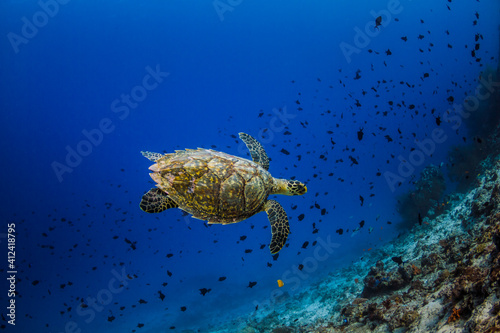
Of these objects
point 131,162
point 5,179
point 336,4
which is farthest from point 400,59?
point 5,179

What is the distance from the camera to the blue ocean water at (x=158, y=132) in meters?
28.5

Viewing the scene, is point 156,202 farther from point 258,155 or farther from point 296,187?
point 296,187

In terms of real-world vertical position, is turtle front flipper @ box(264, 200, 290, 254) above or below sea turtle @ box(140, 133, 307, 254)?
below

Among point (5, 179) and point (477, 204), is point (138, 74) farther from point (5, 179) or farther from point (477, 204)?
point (477, 204)

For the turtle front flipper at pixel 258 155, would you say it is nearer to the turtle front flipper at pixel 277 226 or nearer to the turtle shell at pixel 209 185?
the turtle front flipper at pixel 277 226

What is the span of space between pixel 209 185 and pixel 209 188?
0.19 ft

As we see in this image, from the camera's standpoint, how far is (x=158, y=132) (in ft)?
192

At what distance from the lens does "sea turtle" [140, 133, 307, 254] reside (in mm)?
4277

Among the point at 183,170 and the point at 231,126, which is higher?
the point at 231,126

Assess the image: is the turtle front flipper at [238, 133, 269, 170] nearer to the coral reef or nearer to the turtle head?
the turtle head

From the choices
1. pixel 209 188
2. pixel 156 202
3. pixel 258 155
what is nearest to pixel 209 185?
pixel 209 188

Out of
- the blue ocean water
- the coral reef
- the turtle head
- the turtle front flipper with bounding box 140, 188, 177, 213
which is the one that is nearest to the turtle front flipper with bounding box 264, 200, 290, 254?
the turtle head

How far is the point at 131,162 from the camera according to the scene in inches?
2311

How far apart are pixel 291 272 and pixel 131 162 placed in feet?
166
